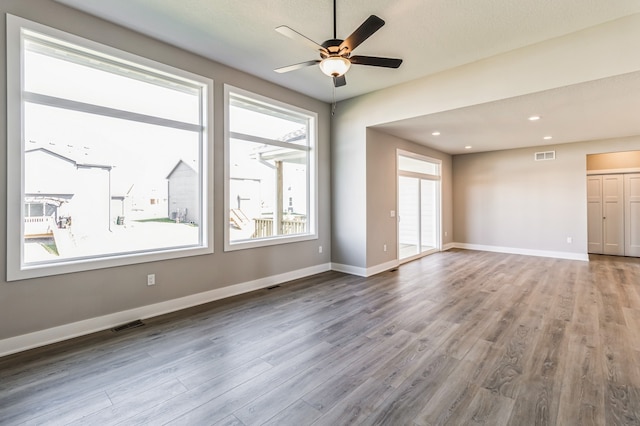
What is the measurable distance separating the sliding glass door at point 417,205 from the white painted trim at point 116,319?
3.62 meters

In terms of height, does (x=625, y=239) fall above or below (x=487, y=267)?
above

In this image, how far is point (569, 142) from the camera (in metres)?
6.65

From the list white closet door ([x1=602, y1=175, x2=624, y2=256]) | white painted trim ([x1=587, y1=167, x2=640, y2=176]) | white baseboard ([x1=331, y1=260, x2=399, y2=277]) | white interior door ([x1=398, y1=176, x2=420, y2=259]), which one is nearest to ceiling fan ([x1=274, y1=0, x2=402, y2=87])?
white baseboard ([x1=331, y1=260, x2=399, y2=277])

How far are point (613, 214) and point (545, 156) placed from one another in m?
2.23

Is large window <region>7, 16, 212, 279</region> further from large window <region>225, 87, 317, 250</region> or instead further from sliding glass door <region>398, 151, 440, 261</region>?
sliding glass door <region>398, 151, 440, 261</region>

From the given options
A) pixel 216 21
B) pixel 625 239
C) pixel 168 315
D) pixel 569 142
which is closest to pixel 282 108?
pixel 216 21

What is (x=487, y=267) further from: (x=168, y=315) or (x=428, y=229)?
(x=168, y=315)

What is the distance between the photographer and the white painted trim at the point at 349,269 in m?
5.35

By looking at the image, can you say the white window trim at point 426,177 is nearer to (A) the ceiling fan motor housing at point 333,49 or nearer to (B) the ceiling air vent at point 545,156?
(B) the ceiling air vent at point 545,156

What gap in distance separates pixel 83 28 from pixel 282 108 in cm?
264

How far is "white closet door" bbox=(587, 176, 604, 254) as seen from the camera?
734 cm

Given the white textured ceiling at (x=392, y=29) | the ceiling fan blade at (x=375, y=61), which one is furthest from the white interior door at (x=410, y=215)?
the ceiling fan blade at (x=375, y=61)

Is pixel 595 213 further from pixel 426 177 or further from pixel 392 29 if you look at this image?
pixel 392 29

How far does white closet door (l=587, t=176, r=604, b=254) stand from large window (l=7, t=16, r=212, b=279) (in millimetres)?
9001
